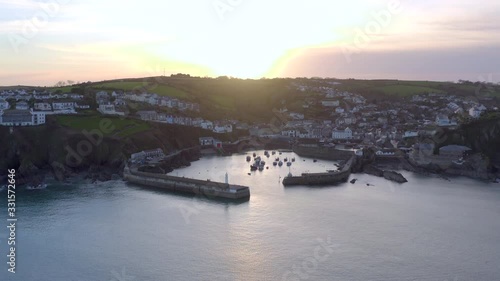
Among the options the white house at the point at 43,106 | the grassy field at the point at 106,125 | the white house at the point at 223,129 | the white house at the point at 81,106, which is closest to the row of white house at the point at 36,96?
the white house at the point at 81,106

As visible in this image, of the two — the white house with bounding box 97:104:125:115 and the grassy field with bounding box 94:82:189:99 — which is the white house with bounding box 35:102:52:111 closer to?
the white house with bounding box 97:104:125:115

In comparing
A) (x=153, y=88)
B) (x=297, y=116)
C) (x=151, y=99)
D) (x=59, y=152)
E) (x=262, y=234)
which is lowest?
(x=262, y=234)

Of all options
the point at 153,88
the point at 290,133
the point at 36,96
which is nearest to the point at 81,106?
the point at 36,96

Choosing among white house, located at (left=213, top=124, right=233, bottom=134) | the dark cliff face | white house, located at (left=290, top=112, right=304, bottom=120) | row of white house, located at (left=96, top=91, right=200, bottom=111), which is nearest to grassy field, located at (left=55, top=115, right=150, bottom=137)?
the dark cliff face

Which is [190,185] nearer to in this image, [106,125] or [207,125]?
[106,125]

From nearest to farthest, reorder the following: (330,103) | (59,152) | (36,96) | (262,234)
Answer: (262,234), (59,152), (36,96), (330,103)

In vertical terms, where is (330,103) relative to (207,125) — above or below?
above
